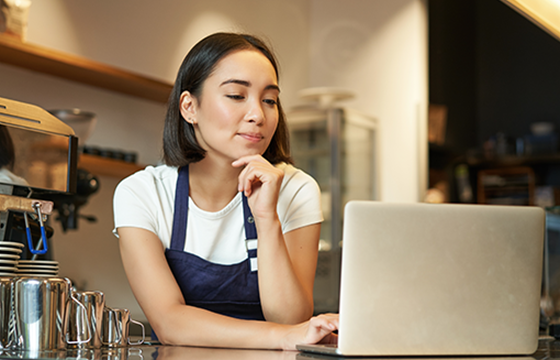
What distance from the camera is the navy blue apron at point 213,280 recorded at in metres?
1.44

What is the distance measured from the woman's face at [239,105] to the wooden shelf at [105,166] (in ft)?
4.88

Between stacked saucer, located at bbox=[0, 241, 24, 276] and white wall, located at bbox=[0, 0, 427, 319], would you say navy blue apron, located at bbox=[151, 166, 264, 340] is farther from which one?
white wall, located at bbox=[0, 0, 427, 319]

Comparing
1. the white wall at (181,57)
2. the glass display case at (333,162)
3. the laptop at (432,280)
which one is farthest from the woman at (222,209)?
the glass display case at (333,162)

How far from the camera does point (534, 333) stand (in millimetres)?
900

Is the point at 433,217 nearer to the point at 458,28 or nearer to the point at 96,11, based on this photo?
the point at 96,11

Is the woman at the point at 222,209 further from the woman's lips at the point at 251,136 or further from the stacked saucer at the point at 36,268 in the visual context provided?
the stacked saucer at the point at 36,268

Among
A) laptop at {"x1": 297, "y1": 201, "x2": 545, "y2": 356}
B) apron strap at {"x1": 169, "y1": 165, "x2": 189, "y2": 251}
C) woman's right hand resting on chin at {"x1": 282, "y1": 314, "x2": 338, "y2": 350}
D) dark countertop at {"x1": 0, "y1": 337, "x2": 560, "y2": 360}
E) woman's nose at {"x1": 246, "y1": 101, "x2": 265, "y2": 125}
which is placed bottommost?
dark countertop at {"x1": 0, "y1": 337, "x2": 560, "y2": 360}

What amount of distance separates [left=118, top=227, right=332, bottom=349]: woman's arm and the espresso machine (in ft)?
0.63

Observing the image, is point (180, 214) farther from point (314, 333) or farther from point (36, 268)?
point (314, 333)

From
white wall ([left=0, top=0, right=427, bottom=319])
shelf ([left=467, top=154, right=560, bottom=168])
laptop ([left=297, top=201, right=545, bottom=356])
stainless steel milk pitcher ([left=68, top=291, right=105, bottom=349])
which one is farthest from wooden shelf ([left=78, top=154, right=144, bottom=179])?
shelf ([left=467, top=154, right=560, bottom=168])

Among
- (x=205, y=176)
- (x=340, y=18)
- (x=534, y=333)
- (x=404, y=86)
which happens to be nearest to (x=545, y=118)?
(x=404, y=86)

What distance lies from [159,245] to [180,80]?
42 centimetres

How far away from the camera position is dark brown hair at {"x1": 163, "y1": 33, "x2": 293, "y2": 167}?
1469 mm

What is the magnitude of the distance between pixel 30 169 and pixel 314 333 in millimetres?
671
